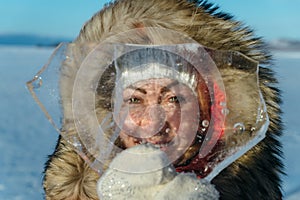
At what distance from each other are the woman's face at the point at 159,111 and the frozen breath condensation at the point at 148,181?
24 cm

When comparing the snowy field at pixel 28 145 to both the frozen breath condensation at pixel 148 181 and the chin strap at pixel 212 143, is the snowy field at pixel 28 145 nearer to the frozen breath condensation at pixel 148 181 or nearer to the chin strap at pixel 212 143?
the chin strap at pixel 212 143

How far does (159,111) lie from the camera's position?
3.94 feet

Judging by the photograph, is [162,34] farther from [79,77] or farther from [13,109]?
[13,109]

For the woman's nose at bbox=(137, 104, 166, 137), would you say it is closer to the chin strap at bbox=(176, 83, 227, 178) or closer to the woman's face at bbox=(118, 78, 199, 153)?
the woman's face at bbox=(118, 78, 199, 153)

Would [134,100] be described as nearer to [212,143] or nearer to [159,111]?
[159,111]

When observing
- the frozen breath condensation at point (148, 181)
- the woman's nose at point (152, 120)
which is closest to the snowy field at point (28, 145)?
the woman's nose at point (152, 120)

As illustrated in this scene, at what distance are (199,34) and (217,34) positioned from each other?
46 millimetres

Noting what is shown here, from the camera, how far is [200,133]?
48.0 inches

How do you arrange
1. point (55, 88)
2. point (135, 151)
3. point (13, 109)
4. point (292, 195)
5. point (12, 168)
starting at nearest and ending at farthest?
1. point (135, 151)
2. point (55, 88)
3. point (292, 195)
4. point (12, 168)
5. point (13, 109)

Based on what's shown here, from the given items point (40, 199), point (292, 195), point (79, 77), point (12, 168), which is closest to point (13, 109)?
point (12, 168)

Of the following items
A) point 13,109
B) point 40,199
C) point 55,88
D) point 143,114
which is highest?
point 13,109

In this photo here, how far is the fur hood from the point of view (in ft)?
4.02

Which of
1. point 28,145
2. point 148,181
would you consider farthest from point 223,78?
point 28,145

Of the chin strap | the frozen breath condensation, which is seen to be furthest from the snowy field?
the frozen breath condensation
